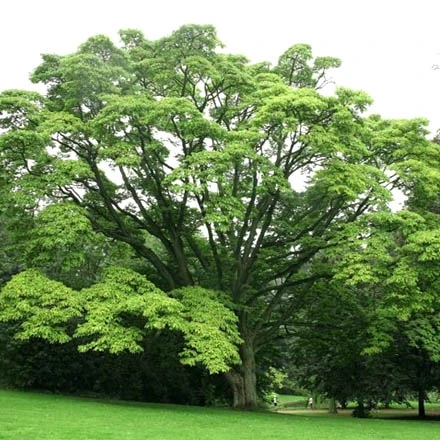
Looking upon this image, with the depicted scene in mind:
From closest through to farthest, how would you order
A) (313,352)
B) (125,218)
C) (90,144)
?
1. (90,144)
2. (125,218)
3. (313,352)

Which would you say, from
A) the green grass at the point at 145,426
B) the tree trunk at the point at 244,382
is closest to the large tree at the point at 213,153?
the tree trunk at the point at 244,382

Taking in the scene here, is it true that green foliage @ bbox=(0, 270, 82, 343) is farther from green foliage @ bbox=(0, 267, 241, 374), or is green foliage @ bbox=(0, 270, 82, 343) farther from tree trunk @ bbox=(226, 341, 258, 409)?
tree trunk @ bbox=(226, 341, 258, 409)

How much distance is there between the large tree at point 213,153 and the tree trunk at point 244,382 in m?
0.05

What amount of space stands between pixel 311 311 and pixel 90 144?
1054cm

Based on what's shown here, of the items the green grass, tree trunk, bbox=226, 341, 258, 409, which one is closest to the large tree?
tree trunk, bbox=226, 341, 258, 409

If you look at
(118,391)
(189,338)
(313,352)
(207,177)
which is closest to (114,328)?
(189,338)

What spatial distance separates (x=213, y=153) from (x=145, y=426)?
732cm

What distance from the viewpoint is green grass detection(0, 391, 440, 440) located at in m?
10.5

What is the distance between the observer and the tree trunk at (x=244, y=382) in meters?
19.5

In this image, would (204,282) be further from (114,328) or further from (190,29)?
(190,29)

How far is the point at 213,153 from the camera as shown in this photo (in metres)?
15.7

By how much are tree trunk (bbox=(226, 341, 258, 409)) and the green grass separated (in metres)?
2.40

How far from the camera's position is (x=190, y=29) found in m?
17.5

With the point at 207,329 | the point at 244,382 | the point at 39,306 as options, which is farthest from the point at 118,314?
the point at 244,382
